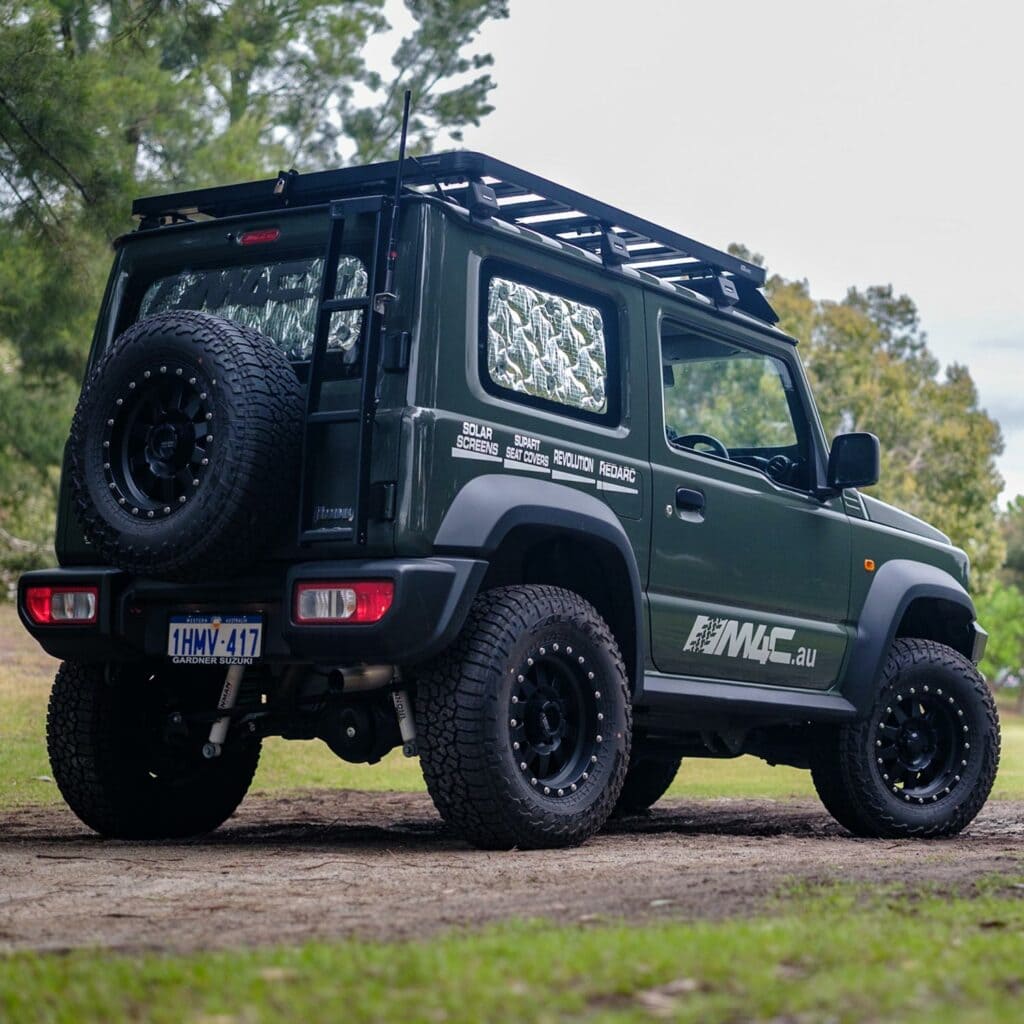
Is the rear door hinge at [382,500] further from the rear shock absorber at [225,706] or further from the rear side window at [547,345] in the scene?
the rear shock absorber at [225,706]

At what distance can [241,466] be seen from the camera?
5742mm

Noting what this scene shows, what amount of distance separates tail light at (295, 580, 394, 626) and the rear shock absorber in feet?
2.37

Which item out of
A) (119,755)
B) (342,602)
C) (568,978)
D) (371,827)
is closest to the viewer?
(568,978)

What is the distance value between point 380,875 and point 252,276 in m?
2.40

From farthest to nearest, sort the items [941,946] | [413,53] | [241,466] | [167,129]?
[413,53]
[167,129]
[241,466]
[941,946]

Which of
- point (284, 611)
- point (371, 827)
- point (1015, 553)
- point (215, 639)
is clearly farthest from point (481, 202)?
point (1015, 553)

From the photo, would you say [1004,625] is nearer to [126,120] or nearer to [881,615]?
[126,120]

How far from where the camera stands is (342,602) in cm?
576

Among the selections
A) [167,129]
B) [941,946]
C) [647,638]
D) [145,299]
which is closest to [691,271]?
[647,638]

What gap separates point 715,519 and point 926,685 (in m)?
1.73

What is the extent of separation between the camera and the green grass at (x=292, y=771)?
11.0 meters

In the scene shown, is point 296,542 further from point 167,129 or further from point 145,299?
point 167,129

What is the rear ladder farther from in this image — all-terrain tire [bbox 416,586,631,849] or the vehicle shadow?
the vehicle shadow

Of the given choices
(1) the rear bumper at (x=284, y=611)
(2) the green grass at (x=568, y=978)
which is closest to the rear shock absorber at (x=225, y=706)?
(1) the rear bumper at (x=284, y=611)
